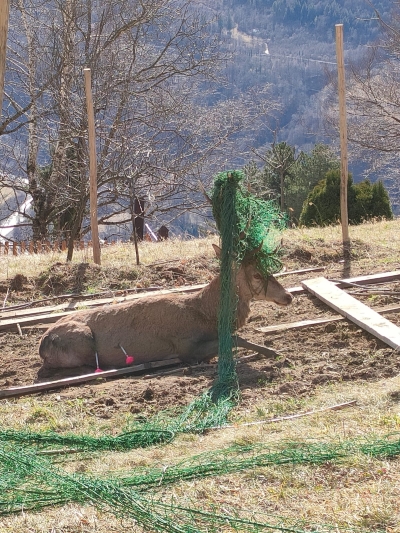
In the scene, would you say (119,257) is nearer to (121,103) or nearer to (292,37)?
(121,103)

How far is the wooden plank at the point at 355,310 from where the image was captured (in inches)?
347

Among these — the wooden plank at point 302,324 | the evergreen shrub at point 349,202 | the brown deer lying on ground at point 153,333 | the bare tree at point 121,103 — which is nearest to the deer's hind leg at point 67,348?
the brown deer lying on ground at point 153,333

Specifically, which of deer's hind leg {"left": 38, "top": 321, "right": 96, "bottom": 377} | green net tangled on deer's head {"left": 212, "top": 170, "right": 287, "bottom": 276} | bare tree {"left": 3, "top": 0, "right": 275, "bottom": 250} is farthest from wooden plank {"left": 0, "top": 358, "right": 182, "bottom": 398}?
bare tree {"left": 3, "top": 0, "right": 275, "bottom": 250}

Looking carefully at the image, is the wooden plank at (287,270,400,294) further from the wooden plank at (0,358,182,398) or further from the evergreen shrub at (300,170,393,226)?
the evergreen shrub at (300,170,393,226)

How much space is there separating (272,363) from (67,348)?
8.15ft

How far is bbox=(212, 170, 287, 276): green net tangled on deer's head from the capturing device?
8.30 m

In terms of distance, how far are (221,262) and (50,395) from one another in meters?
2.29

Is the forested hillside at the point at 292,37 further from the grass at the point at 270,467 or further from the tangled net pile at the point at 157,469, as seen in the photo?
the tangled net pile at the point at 157,469

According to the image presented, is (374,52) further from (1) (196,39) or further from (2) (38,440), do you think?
(2) (38,440)

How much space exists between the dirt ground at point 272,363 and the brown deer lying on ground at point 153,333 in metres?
0.36

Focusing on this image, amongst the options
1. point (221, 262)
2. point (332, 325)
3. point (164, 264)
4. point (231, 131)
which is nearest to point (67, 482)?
point (221, 262)

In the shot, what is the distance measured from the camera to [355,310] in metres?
9.78

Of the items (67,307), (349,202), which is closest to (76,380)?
(67,307)

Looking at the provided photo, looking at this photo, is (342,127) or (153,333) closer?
(153,333)
